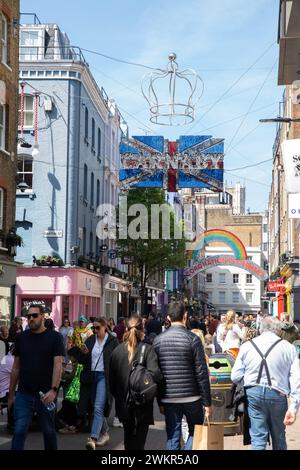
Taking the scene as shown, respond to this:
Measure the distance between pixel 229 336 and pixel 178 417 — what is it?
8723 mm

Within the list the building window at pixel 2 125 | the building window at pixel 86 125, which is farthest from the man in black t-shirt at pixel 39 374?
the building window at pixel 86 125

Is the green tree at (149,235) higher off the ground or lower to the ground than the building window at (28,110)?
lower

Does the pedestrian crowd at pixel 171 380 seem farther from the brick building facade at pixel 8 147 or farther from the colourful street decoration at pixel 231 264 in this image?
the colourful street decoration at pixel 231 264

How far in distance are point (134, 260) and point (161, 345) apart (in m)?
32.9

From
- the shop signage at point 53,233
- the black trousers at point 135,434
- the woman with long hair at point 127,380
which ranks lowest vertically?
the black trousers at point 135,434

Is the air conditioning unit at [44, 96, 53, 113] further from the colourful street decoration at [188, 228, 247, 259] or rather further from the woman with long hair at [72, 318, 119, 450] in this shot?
the woman with long hair at [72, 318, 119, 450]

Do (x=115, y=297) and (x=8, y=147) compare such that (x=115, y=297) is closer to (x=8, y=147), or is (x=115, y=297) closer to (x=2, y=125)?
(x=8, y=147)

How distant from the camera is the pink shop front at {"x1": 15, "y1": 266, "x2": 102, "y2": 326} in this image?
30.9 meters

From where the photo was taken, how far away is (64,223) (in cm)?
3145

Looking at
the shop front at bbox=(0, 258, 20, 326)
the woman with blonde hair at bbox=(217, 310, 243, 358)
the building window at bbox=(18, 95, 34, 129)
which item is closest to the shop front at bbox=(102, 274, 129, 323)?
the building window at bbox=(18, 95, 34, 129)

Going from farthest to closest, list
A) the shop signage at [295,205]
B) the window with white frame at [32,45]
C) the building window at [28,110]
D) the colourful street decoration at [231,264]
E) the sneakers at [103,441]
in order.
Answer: the colourful street decoration at [231,264]
the window with white frame at [32,45]
the building window at [28,110]
the shop signage at [295,205]
the sneakers at [103,441]

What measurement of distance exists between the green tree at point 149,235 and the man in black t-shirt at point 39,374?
97.8ft

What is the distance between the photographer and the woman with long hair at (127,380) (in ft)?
24.1
